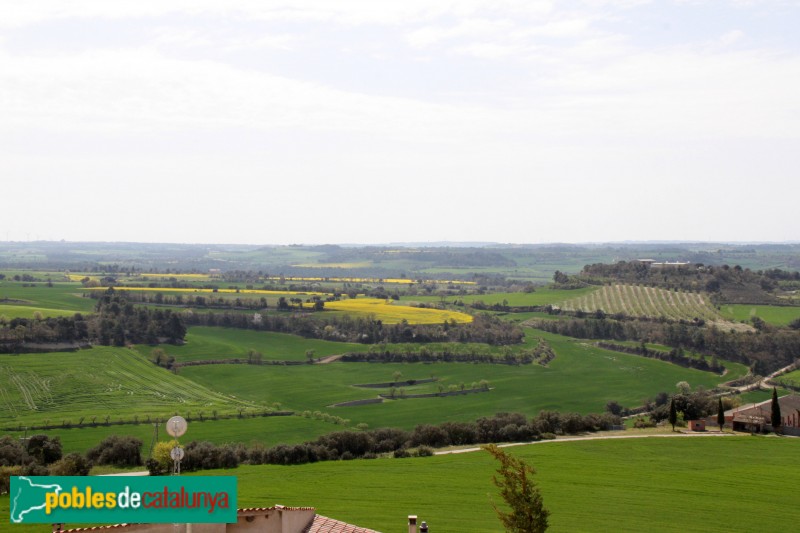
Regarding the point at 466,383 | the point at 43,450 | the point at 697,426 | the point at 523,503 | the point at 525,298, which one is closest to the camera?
the point at 523,503

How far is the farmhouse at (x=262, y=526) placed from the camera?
54.2 ft

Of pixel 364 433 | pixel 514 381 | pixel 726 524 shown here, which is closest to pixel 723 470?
pixel 726 524

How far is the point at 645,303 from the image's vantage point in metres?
134

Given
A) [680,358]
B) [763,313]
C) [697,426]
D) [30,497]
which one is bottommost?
[697,426]

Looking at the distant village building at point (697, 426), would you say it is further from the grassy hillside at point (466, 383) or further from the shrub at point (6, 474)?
the shrub at point (6, 474)

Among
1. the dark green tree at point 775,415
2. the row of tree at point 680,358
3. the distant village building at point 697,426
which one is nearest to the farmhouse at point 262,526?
the distant village building at point 697,426

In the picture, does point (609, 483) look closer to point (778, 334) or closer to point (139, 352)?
point (139, 352)

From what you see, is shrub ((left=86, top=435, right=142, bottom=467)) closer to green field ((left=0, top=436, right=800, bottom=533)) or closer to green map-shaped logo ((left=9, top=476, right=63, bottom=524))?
green field ((left=0, top=436, right=800, bottom=533))

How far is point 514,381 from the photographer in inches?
3354

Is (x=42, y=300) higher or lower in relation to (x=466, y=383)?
higher

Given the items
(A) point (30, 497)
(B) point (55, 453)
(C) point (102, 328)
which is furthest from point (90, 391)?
(A) point (30, 497)

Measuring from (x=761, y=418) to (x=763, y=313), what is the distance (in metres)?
67.7

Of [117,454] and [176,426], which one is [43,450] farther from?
[176,426]

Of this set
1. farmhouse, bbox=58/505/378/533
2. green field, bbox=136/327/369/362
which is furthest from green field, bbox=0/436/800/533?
green field, bbox=136/327/369/362
